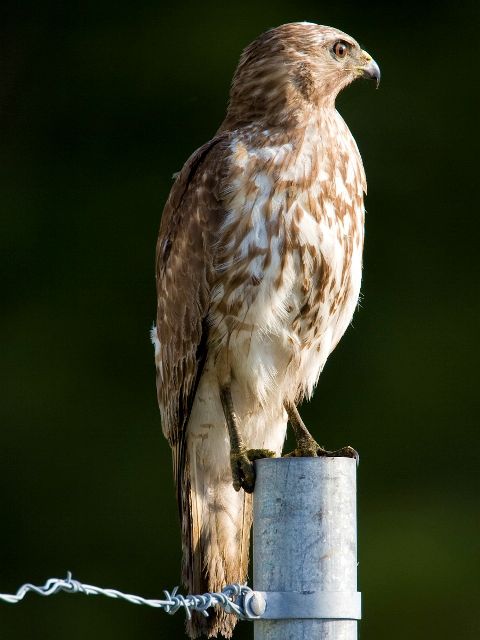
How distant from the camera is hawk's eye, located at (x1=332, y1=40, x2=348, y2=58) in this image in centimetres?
338

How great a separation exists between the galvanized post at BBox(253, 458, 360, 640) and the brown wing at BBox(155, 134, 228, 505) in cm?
109

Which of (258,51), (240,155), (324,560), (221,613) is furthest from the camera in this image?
(258,51)

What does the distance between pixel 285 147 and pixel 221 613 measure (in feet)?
3.85

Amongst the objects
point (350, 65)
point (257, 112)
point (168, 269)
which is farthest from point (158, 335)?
point (350, 65)

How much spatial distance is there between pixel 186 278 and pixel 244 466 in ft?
1.71

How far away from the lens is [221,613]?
107 inches

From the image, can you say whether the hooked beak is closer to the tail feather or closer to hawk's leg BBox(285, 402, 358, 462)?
hawk's leg BBox(285, 402, 358, 462)

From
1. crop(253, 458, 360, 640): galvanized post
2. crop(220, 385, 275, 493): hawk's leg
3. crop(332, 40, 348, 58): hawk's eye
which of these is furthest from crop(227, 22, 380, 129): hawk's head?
crop(253, 458, 360, 640): galvanized post

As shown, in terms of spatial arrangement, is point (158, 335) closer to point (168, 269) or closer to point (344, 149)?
point (168, 269)

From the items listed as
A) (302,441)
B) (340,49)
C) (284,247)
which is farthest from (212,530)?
(340,49)

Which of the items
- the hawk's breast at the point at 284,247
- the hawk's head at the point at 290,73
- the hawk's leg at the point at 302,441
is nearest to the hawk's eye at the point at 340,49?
the hawk's head at the point at 290,73

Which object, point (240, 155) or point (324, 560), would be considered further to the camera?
point (240, 155)

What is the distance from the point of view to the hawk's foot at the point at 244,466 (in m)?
3.09

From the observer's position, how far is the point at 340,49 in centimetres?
340
